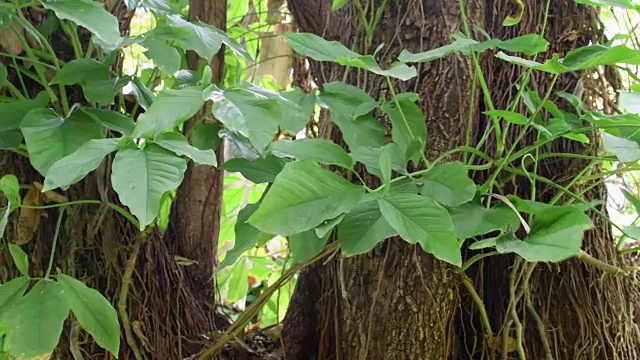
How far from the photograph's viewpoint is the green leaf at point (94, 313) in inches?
29.3

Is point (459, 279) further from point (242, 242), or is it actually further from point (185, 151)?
point (185, 151)

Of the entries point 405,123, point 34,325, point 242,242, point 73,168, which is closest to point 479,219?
point 405,123

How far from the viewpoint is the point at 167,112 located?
0.61m

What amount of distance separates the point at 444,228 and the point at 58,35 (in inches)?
29.8

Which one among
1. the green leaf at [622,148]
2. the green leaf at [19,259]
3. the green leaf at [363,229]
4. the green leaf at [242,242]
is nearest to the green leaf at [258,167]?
the green leaf at [242,242]

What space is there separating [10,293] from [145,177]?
1.05ft

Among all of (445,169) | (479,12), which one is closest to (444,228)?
(445,169)

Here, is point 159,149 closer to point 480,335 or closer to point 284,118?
point 284,118

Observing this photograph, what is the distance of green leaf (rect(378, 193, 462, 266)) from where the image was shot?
21.3 inches

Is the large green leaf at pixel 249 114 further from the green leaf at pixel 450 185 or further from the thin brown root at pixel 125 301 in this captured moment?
the thin brown root at pixel 125 301

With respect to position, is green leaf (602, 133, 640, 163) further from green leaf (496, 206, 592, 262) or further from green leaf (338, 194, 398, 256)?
green leaf (338, 194, 398, 256)

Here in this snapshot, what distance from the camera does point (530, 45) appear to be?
0.71 m

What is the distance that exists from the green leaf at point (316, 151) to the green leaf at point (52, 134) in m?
0.27

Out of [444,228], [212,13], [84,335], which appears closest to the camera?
[444,228]
